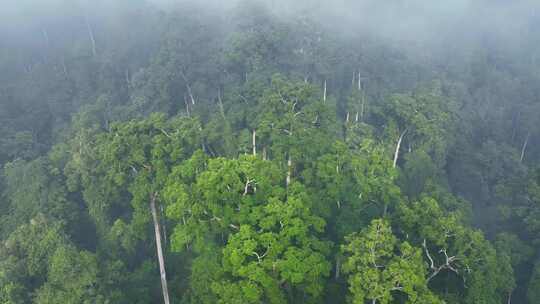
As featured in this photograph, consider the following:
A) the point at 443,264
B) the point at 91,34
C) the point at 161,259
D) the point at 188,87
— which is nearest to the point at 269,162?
the point at 161,259

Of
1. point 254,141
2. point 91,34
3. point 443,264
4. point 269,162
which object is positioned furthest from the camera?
point 91,34

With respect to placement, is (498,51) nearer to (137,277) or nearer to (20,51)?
(137,277)

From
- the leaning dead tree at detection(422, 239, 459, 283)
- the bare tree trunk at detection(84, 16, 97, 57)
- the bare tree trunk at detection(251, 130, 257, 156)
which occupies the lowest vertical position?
the leaning dead tree at detection(422, 239, 459, 283)

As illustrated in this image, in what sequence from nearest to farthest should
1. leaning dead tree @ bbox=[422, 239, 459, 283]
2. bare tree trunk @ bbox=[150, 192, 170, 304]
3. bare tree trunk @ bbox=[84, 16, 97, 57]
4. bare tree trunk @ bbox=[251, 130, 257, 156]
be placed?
leaning dead tree @ bbox=[422, 239, 459, 283], bare tree trunk @ bbox=[150, 192, 170, 304], bare tree trunk @ bbox=[251, 130, 257, 156], bare tree trunk @ bbox=[84, 16, 97, 57]

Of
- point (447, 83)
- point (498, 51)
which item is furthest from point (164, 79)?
point (498, 51)

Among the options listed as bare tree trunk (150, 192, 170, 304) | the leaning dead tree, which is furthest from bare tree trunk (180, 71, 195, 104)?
the leaning dead tree

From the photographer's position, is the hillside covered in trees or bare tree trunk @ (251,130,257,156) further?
bare tree trunk @ (251,130,257,156)

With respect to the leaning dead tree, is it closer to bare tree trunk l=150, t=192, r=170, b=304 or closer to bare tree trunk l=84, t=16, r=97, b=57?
bare tree trunk l=150, t=192, r=170, b=304

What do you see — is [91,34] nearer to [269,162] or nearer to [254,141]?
[254,141]

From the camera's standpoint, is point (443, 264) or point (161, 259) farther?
point (161, 259)
